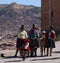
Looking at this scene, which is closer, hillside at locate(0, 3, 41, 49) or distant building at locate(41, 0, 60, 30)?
distant building at locate(41, 0, 60, 30)

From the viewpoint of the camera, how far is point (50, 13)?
40938 mm

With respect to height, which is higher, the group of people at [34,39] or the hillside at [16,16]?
the group of people at [34,39]

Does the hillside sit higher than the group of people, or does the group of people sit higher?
the group of people

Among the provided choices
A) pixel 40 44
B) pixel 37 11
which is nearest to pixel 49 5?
pixel 40 44

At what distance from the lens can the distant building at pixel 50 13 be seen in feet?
130

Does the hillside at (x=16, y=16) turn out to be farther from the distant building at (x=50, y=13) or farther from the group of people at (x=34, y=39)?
the group of people at (x=34, y=39)

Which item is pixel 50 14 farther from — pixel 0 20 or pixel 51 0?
pixel 0 20

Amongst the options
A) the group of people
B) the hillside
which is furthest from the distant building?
the hillside

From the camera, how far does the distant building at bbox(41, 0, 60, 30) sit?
39625 millimetres

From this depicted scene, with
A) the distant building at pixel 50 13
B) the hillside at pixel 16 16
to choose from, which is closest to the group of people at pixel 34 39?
the distant building at pixel 50 13

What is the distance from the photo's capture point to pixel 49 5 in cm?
4116

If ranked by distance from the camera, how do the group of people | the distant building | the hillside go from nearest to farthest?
the group of people
the distant building
the hillside

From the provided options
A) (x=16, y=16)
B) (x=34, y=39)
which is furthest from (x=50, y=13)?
(x=16, y=16)

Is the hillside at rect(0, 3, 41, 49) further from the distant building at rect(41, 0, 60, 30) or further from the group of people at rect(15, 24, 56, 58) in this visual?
the group of people at rect(15, 24, 56, 58)
